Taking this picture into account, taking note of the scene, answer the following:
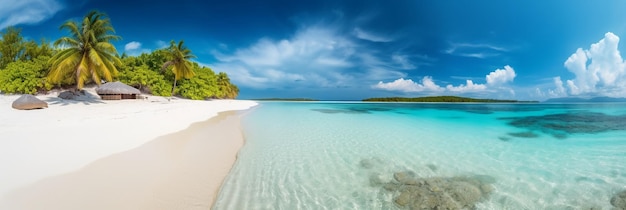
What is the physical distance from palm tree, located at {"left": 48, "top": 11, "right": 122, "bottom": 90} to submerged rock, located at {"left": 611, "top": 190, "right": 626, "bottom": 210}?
74.4ft

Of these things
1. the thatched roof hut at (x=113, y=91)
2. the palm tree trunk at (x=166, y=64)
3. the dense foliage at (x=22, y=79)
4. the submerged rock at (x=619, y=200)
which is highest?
the palm tree trunk at (x=166, y=64)

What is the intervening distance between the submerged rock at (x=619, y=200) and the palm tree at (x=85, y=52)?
22.7 meters

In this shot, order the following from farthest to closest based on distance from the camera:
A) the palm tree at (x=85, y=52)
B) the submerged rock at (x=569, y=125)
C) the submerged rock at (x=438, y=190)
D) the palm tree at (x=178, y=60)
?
the palm tree at (x=178, y=60) → the palm tree at (x=85, y=52) → the submerged rock at (x=569, y=125) → the submerged rock at (x=438, y=190)

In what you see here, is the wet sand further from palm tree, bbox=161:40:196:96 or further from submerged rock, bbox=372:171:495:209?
palm tree, bbox=161:40:196:96

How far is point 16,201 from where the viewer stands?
9.50 ft

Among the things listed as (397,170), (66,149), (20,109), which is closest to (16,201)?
(66,149)

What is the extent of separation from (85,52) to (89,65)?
0.87 meters

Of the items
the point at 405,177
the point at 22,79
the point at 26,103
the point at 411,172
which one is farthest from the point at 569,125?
the point at 22,79

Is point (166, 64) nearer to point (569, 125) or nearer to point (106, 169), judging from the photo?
point (106, 169)

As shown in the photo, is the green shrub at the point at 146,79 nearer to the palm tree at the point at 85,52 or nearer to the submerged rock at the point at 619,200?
the palm tree at the point at 85,52

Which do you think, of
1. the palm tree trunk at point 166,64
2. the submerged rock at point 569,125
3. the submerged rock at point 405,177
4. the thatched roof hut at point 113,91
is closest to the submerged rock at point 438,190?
the submerged rock at point 405,177

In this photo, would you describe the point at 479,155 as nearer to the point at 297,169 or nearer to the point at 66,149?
the point at 297,169

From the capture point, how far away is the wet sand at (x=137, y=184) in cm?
302

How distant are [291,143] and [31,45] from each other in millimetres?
35906
